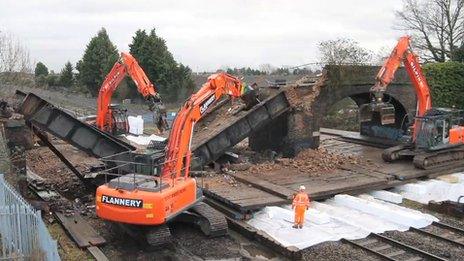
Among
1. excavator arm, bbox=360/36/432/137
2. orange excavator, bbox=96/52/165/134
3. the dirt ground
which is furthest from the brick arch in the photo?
the dirt ground

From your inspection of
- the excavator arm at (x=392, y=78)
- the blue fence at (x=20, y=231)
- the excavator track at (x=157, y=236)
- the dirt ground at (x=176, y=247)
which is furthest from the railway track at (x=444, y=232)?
the blue fence at (x=20, y=231)

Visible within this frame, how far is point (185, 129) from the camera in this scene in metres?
12.8

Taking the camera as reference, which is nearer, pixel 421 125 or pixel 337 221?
pixel 337 221

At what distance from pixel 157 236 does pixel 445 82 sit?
22249mm

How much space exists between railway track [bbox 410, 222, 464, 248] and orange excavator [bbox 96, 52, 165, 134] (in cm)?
857

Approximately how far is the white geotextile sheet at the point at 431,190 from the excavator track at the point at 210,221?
730cm

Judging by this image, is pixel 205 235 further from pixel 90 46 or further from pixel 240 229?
pixel 90 46

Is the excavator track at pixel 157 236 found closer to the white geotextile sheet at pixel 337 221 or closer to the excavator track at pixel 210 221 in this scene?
the excavator track at pixel 210 221

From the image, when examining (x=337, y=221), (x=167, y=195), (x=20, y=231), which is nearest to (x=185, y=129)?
(x=167, y=195)

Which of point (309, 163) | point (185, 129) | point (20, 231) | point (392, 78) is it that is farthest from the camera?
point (309, 163)

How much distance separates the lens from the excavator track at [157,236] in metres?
11.4

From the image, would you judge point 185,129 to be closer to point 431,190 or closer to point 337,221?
point 337,221

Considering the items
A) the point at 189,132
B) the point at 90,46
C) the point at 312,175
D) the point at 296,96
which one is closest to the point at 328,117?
the point at 296,96

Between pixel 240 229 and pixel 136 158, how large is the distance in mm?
3222
